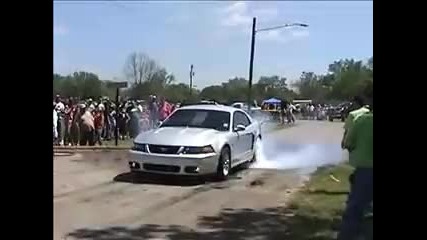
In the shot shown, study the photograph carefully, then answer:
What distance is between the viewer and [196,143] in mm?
9438

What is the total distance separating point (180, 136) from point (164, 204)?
2.18 meters

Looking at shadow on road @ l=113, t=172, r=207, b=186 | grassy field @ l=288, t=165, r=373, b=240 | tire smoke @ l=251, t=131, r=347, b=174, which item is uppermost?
tire smoke @ l=251, t=131, r=347, b=174

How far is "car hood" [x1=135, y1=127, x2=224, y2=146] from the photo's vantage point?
945 cm

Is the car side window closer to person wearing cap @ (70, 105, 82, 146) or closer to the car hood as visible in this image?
the car hood

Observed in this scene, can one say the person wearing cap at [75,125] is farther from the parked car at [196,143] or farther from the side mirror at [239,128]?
the side mirror at [239,128]

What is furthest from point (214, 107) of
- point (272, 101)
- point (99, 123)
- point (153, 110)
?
point (272, 101)

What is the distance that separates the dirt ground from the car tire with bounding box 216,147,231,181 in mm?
161

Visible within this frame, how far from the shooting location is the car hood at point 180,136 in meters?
9.45

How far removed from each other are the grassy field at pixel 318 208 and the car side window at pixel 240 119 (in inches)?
61.4

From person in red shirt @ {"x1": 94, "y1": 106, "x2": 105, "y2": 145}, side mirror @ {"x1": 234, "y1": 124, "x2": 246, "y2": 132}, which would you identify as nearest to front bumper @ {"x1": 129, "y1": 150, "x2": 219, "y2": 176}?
side mirror @ {"x1": 234, "y1": 124, "x2": 246, "y2": 132}

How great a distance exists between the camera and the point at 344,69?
5414 millimetres

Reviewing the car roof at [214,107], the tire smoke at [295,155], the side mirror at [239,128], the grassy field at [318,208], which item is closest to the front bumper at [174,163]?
the side mirror at [239,128]

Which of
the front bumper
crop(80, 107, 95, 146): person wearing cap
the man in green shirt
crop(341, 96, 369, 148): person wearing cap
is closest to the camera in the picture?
the man in green shirt
